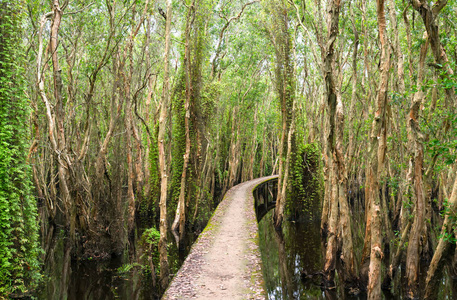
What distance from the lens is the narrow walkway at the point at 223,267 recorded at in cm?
597

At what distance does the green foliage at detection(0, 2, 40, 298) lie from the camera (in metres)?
6.34

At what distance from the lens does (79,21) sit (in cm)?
1209

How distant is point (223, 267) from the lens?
23.9 ft

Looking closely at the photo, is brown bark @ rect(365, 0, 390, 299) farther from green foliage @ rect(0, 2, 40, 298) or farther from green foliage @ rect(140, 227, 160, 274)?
green foliage @ rect(0, 2, 40, 298)

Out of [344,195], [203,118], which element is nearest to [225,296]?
[344,195]

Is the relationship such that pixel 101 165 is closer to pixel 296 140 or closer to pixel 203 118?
pixel 203 118


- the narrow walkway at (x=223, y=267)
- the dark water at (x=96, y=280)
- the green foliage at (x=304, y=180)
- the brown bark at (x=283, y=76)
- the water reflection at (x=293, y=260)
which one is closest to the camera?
the narrow walkway at (x=223, y=267)

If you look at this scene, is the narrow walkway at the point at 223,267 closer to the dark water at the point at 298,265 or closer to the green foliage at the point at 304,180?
the dark water at the point at 298,265

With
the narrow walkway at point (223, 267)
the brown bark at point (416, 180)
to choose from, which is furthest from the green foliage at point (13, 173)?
the brown bark at point (416, 180)

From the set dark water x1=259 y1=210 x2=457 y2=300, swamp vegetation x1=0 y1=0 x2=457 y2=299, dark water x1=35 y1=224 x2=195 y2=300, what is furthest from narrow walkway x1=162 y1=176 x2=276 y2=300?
dark water x1=35 y1=224 x2=195 y2=300

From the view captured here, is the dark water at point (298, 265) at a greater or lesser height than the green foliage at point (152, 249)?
lesser

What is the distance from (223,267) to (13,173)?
16.2ft

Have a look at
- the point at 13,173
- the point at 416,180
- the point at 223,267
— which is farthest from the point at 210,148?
the point at 416,180

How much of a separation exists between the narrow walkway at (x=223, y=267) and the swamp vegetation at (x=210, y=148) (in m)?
1.29
